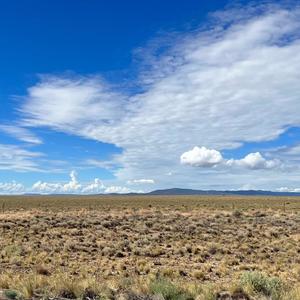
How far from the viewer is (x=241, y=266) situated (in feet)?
64.5

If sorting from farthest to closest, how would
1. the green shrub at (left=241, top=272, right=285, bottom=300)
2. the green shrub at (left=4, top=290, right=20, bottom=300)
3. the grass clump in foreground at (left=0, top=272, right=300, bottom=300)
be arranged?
the green shrub at (left=241, top=272, right=285, bottom=300) → the grass clump in foreground at (left=0, top=272, right=300, bottom=300) → the green shrub at (left=4, top=290, right=20, bottom=300)

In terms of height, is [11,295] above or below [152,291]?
above

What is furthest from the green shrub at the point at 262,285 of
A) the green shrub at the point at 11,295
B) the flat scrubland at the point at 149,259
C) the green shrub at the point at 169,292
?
the green shrub at the point at 11,295

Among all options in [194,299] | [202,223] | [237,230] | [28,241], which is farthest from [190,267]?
[202,223]

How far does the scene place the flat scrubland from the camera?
1273cm

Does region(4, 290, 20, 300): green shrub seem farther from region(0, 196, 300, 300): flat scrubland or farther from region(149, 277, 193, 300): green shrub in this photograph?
region(149, 277, 193, 300): green shrub

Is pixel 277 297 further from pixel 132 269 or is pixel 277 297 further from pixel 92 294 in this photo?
pixel 132 269

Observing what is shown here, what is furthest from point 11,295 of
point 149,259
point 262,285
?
point 149,259

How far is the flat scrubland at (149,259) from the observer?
1273 centimetres

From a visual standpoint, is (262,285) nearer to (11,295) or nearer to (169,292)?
(169,292)

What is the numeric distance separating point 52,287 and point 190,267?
8.18 metres

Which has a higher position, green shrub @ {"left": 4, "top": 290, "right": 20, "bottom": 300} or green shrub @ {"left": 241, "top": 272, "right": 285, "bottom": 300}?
green shrub @ {"left": 4, "top": 290, "right": 20, "bottom": 300}

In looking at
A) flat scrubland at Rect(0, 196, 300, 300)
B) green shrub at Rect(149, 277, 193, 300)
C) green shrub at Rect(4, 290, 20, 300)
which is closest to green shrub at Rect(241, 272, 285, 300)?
flat scrubland at Rect(0, 196, 300, 300)

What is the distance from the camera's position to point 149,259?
72.1ft
